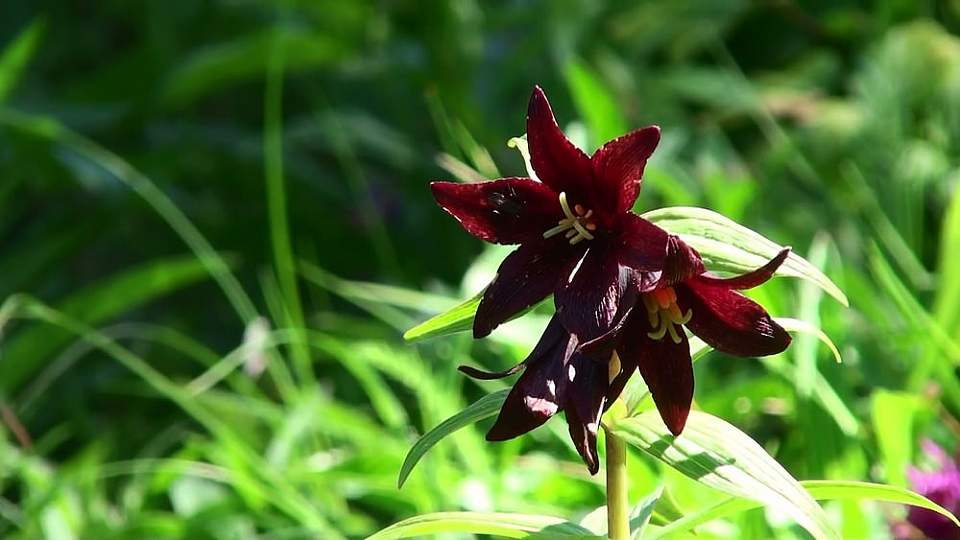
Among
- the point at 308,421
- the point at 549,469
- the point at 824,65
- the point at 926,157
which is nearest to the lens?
the point at 549,469

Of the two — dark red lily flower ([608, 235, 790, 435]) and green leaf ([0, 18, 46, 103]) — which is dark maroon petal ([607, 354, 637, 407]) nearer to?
dark red lily flower ([608, 235, 790, 435])

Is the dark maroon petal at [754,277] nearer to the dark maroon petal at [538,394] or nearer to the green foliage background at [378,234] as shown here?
Answer: the dark maroon petal at [538,394]

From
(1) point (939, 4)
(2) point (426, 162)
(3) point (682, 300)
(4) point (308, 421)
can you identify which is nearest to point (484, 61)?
(2) point (426, 162)

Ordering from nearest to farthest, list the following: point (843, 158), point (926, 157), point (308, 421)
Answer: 1. point (308, 421)
2. point (926, 157)
3. point (843, 158)

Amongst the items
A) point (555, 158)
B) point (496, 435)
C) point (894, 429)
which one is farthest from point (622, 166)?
point (894, 429)

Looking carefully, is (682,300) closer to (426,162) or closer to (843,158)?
(843,158)

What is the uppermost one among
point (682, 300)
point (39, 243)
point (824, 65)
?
point (824, 65)
